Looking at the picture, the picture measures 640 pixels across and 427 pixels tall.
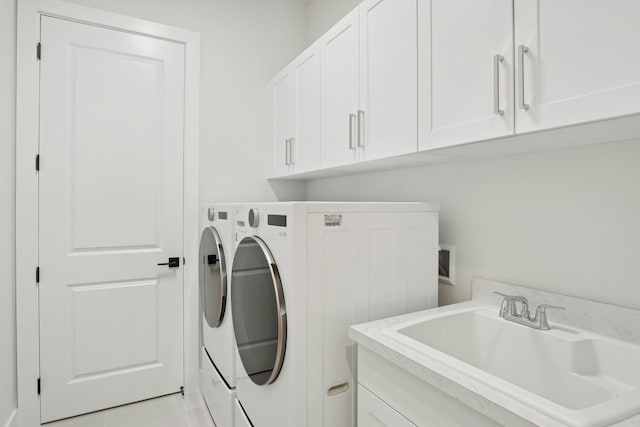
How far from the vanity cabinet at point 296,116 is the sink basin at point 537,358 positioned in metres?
1.07

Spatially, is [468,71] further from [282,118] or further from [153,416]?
[153,416]

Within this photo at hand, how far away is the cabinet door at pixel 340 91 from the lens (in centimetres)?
158

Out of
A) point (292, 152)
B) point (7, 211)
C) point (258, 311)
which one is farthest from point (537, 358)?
point (7, 211)

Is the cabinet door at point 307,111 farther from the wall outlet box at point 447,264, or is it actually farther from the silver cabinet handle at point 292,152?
the wall outlet box at point 447,264

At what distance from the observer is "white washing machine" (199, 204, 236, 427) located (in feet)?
5.44

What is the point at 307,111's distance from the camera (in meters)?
1.98

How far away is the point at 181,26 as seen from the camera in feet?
7.59

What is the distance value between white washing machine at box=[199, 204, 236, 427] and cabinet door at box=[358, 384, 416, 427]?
721 mm

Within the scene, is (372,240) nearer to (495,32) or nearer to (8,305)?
(495,32)

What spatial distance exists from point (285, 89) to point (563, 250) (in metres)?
1.78

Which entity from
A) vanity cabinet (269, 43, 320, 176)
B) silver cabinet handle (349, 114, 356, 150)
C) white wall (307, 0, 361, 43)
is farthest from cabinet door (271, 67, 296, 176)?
silver cabinet handle (349, 114, 356, 150)

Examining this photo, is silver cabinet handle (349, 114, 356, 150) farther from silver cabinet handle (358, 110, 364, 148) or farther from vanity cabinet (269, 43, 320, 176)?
vanity cabinet (269, 43, 320, 176)

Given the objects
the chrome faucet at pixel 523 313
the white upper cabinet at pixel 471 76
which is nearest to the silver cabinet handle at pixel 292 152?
the white upper cabinet at pixel 471 76

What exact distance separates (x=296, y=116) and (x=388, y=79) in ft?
2.80
